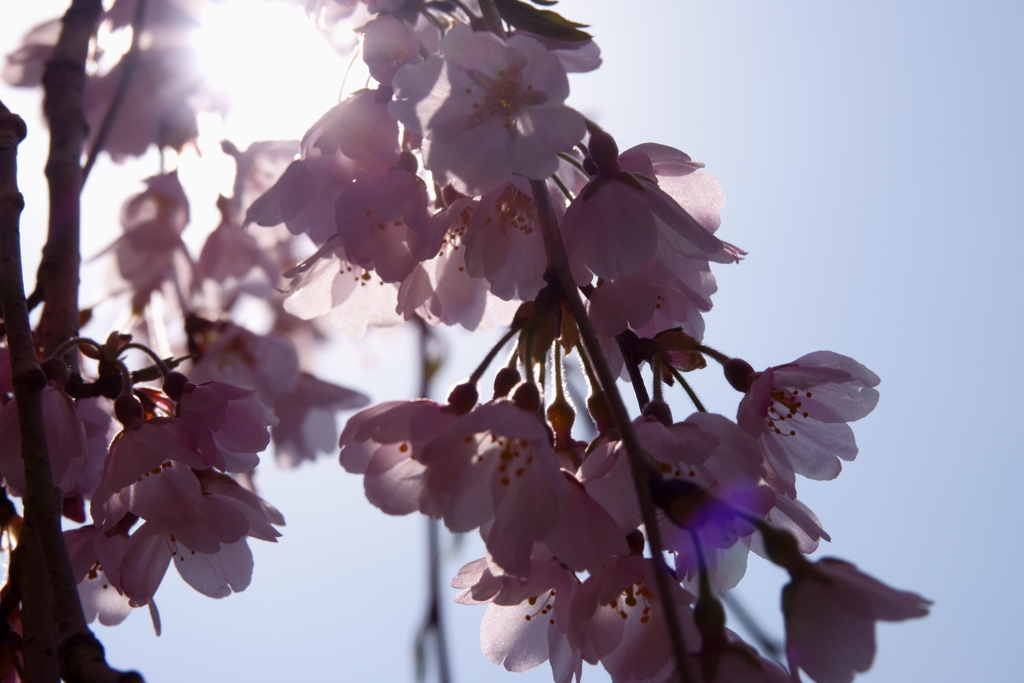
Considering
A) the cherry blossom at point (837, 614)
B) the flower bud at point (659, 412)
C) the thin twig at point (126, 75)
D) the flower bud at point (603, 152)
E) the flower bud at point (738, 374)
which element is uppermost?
the thin twig at point (126, 75)

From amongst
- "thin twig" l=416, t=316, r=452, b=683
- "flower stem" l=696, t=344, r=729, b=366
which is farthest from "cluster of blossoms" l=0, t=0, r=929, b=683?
"thin twig" l=416, t=316, r=452, b=683

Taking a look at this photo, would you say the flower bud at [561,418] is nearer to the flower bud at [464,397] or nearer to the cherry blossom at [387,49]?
the flower bud at [464,397]

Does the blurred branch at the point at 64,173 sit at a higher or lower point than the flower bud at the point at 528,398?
higher

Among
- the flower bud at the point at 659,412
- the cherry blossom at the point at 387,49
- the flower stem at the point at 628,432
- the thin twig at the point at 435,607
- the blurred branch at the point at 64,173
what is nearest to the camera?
the flower stem at the point at 628,432

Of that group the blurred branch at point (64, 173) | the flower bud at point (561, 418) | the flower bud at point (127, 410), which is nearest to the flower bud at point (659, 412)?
the flower bud at point (561, 418)

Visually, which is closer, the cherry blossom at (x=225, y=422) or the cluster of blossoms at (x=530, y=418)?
the cluster of blossoms at (x=530, y=418)

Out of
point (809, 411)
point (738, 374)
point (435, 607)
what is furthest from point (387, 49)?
point (435, 607)

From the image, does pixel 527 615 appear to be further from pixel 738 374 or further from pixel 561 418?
pixel 738 374
